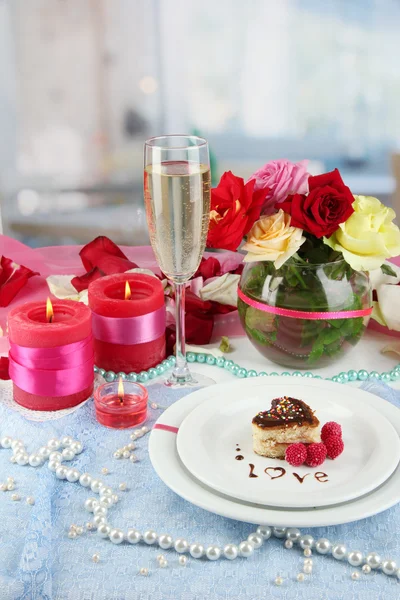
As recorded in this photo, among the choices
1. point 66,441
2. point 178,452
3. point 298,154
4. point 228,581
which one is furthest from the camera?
point 298,154

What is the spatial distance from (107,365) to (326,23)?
Result: 60.6 inches

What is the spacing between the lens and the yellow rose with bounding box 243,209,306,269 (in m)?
1.27

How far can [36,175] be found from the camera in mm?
2631

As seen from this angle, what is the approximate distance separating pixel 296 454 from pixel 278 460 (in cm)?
4

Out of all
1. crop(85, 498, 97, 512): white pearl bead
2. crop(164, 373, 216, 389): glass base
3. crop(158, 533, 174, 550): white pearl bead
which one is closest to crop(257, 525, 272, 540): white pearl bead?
crop(158, 533, 174, 550): white pearl bead

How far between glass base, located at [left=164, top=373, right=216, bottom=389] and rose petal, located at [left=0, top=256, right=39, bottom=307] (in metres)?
0.57

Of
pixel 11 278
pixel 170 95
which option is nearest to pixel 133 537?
pixel 11 278

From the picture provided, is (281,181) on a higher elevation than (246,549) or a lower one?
higher

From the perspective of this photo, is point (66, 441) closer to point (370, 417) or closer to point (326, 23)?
point (370, 417)

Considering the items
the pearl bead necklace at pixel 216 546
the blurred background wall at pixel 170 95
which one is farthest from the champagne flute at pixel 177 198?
the blurred background wall at pixel 170 95

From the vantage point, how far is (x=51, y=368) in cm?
121

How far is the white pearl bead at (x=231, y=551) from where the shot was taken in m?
0.87

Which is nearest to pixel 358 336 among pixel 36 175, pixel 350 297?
pixel 350 297

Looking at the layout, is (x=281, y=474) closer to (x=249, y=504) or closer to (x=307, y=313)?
(x=249, y=504)
